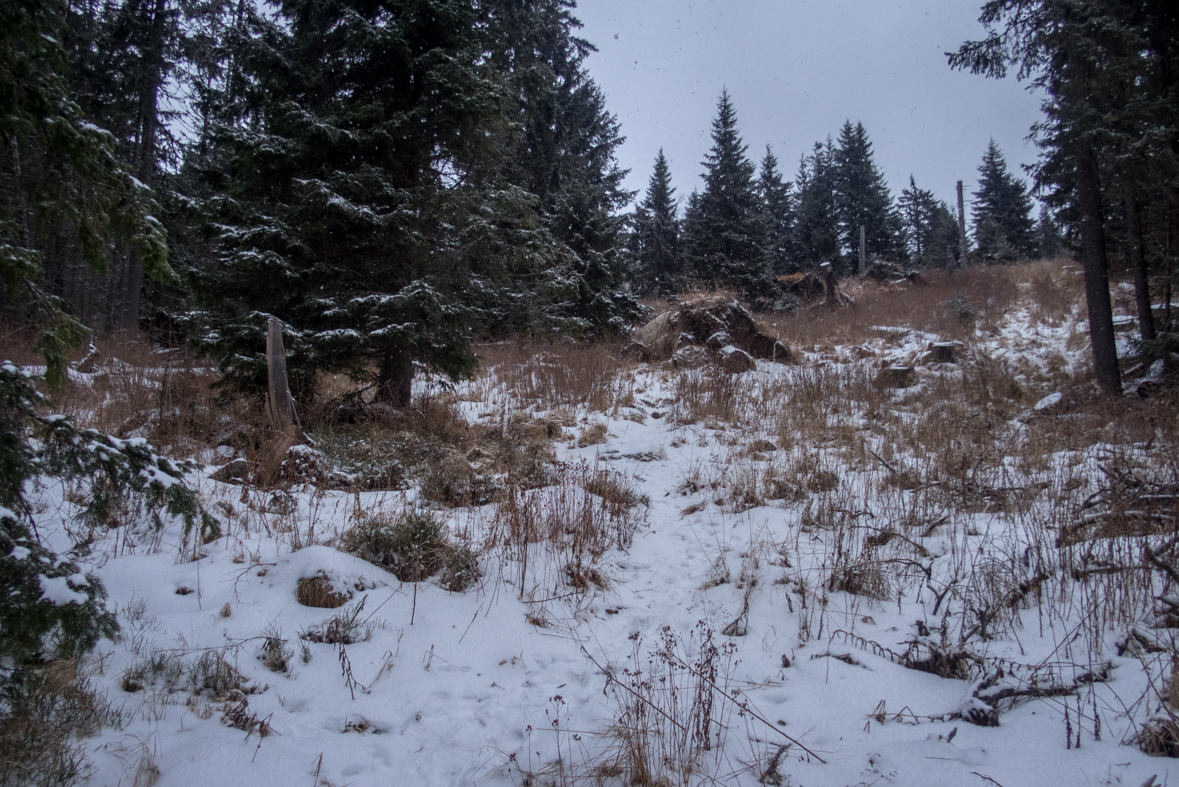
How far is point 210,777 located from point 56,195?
2528 mm

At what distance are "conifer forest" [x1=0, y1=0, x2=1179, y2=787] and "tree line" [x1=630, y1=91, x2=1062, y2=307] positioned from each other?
8.48 metres

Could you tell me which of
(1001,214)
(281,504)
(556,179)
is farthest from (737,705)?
(1001,214)

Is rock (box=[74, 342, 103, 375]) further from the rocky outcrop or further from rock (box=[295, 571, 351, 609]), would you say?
the rocky outcrop

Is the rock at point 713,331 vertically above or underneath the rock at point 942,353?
above

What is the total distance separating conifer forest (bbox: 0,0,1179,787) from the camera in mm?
2168

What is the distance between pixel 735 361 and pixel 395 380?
6763mm

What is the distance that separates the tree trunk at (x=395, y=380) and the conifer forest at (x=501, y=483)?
0.11ft

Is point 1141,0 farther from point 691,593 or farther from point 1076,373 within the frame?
point 691,593

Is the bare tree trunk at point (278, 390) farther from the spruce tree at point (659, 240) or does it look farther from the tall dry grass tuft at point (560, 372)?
the spruce tree at point (659, 240)

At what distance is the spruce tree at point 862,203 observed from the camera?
33500 mm

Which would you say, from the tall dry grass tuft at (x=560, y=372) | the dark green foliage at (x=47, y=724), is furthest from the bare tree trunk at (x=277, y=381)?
the dark green foliage at (x=47, y=724)

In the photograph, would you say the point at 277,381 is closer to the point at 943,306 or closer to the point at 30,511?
the point at 30,511

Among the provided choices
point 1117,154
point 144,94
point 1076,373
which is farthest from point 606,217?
point 144,94

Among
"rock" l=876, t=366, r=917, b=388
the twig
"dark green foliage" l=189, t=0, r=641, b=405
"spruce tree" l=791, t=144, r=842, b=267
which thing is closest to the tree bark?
"spruce tree" l=791, t=144, r=842, b=267
